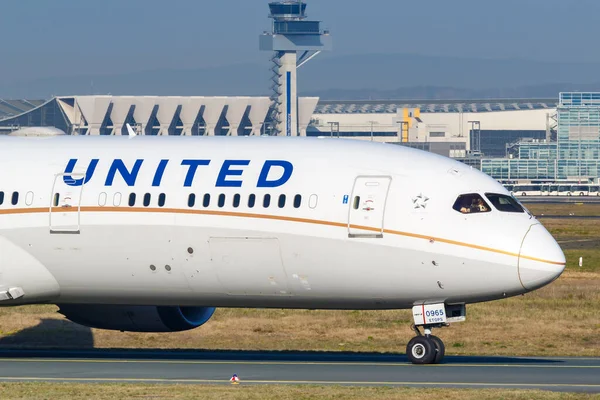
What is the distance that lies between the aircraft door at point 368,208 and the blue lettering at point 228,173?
2.96 metres

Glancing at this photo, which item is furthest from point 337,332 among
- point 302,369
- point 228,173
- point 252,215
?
point 252,215

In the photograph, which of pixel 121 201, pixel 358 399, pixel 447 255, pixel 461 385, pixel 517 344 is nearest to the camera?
pixel 358 399

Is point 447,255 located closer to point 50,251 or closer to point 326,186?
point 326,186

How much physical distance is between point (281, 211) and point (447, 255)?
407 centimetres

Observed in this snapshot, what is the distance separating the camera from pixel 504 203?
2866 cm

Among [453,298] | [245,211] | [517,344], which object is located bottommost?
[517,344]

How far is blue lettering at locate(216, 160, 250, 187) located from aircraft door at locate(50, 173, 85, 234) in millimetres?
3593

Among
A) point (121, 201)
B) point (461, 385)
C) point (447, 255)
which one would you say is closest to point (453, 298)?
point (447, 255)

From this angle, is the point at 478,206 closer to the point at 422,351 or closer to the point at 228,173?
the point at 422,351

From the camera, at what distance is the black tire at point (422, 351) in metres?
29.2

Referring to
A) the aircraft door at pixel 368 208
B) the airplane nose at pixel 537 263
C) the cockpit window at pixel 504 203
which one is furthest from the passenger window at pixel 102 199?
the airplane nose at pixel 537 263

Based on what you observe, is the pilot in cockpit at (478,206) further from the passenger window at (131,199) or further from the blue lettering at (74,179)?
the blue lettering at (74,179)

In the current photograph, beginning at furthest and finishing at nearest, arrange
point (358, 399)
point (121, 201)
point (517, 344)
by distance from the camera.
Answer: point (517, 344) < point (121, 201) < point (358, 399)

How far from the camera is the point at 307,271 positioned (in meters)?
29.2
